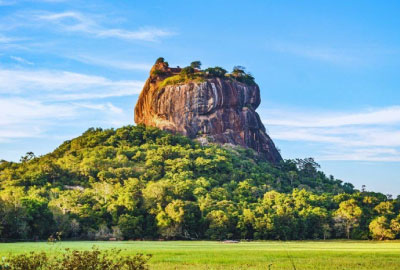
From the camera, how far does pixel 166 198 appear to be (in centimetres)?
7306

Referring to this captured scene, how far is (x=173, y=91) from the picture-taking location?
121m

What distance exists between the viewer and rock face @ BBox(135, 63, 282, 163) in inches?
4685

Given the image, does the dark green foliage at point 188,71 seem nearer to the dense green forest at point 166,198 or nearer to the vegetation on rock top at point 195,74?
the vegetation on rock top at point 195,74

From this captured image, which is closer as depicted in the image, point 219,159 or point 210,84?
point 219,159

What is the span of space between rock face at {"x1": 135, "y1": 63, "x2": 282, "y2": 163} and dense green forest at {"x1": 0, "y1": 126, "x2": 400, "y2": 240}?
22.5 ft

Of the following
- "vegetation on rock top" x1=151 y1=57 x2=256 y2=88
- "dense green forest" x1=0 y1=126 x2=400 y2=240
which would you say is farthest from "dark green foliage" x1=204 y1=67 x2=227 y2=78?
"dense green forest" x1=0 y1=126 x2=400 y2=240

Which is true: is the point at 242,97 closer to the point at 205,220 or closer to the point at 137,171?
the point at 137,171

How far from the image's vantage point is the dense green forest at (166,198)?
63844 millimetres

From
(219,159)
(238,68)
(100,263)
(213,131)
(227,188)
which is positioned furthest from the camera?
(238,68)

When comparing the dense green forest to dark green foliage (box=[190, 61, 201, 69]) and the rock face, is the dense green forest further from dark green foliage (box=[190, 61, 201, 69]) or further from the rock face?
dark green foliage (box=[190, 61, 201, 69])

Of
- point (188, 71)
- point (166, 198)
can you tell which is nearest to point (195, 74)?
point (188, 71)

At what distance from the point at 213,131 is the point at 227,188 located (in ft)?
106

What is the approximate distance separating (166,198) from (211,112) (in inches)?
1971

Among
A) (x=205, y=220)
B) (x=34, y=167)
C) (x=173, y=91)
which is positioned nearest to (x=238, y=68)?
(x=173, y=91)
